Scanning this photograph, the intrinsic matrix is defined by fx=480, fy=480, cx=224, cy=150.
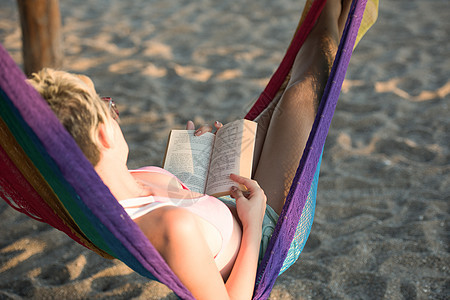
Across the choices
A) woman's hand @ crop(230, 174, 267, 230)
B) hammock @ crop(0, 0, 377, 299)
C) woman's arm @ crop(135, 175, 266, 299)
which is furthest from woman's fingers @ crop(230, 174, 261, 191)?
woman's arm @ crop(135, 175, 266, 299)

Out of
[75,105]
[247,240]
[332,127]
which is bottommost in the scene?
[332,127]

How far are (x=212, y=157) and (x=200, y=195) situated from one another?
248 mm

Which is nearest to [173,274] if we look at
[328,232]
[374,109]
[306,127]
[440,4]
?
[306,127]

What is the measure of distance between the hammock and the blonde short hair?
0.06 metres

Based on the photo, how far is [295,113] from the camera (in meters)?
1.55

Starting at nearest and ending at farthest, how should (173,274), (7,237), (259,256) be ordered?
(173,274)
(259,256)
(7,237)

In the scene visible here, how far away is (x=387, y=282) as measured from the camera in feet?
5.60

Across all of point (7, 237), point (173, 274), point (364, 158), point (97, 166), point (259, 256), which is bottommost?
point (7, 237)

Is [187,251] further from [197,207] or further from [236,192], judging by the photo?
[236,192]

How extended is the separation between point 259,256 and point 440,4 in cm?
361

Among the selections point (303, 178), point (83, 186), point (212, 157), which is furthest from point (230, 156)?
point (83, 186)

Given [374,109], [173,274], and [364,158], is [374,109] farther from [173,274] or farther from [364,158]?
[173,274]

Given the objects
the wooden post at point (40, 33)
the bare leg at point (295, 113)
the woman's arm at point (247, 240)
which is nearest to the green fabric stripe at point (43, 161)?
the woman's arm at point (247, 240)

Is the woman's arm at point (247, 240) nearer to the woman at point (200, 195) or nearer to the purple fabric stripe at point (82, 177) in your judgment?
the woman at point (200, 195)
